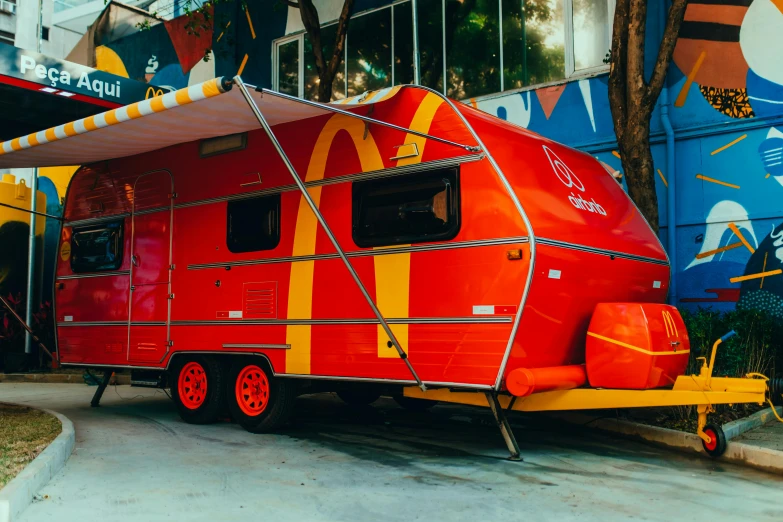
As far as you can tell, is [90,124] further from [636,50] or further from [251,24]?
[251,24]

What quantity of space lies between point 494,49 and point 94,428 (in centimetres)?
836

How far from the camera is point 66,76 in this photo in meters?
11.7

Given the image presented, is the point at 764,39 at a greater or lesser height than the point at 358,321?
greater

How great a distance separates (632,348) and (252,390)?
4.04 metres

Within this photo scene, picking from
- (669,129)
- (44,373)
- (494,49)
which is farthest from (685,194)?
(44,373)

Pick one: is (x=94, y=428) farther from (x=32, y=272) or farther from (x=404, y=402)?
(x=32, y=272)

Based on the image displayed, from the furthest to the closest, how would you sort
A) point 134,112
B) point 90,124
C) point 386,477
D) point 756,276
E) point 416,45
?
point 416,45, point 756,276, point 90,124, point 134,112, point 386,477

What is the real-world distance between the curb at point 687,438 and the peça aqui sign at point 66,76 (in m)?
8.51

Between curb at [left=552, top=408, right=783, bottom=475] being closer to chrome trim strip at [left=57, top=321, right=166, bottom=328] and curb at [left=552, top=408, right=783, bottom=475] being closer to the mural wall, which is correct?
the mural wall

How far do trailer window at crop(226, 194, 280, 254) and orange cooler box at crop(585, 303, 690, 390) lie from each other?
11.0 ft

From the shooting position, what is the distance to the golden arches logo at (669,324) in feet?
21.8

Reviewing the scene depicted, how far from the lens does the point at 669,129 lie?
1077 centimetres

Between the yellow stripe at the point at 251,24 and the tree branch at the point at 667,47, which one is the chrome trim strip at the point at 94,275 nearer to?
the tree branch at the point at 667,47

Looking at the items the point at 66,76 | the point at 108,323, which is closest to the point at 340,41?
the point at 66,76
